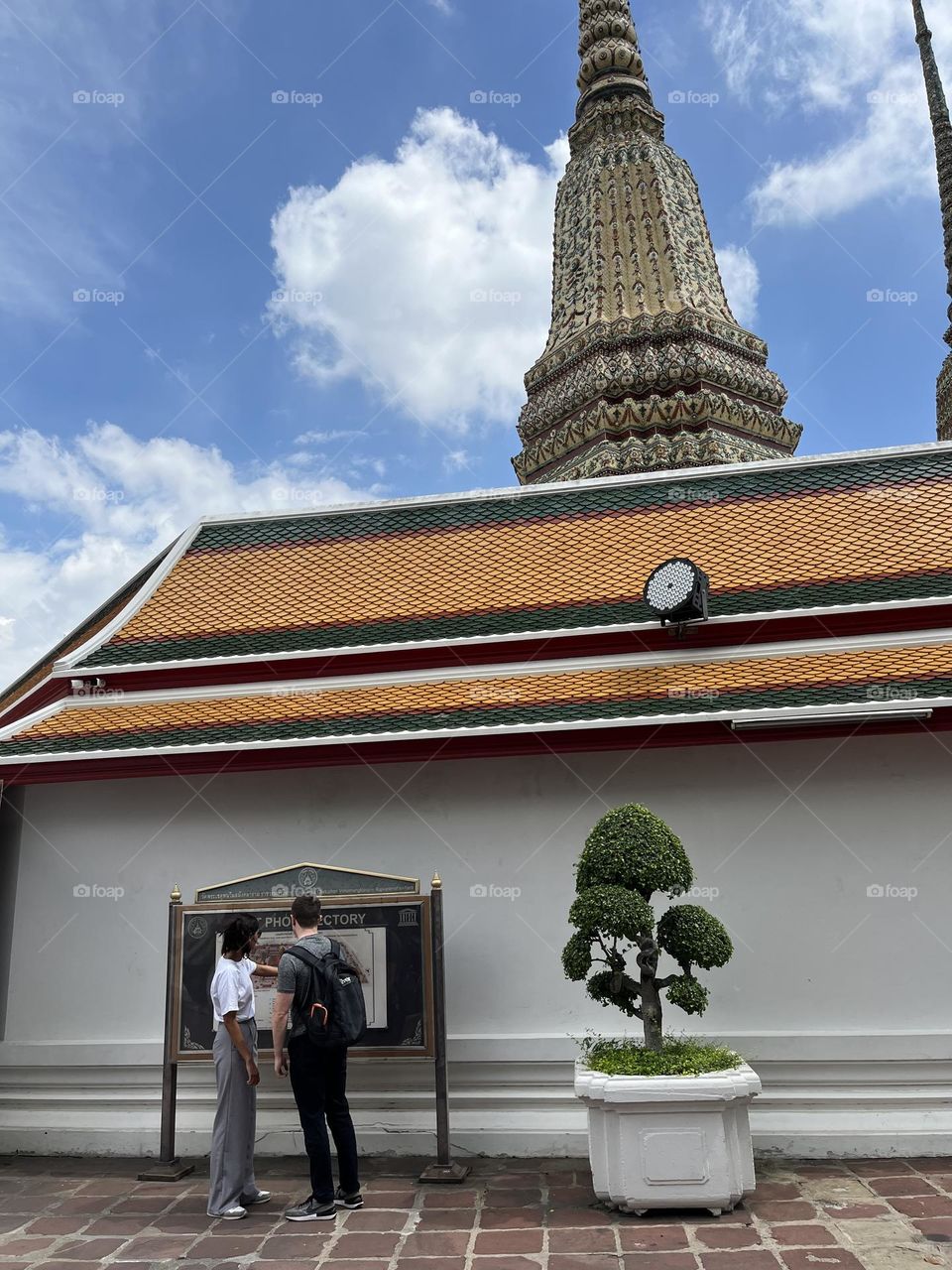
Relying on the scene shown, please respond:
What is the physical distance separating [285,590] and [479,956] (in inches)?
146

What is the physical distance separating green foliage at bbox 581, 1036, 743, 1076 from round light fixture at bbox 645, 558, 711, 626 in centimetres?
288

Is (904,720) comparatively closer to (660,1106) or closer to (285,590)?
(660,1106)

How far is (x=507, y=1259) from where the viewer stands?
4273 mm

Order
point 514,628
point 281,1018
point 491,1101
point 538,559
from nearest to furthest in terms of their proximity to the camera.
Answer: point 281,1018, point 491,1101, point 514,628, point 538,559

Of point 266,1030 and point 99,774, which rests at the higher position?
point 99,774

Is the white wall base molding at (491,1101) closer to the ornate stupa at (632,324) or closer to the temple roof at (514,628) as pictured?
the temple roof at (514,628)

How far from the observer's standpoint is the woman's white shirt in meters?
5.07

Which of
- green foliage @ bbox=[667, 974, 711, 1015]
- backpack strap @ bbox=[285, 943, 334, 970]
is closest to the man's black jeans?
backpack strap @ bbox=[285, 943, 334, 970]

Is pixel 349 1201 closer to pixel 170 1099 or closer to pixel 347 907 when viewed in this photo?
pixel 170 1099

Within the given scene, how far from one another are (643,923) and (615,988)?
49 centimetres

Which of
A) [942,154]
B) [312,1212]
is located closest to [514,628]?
[312,1212]

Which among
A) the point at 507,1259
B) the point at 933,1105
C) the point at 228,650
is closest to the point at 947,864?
the point at 933,1105

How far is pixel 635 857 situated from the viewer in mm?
5184

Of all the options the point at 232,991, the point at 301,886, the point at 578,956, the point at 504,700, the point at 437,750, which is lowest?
the point at 232,991
